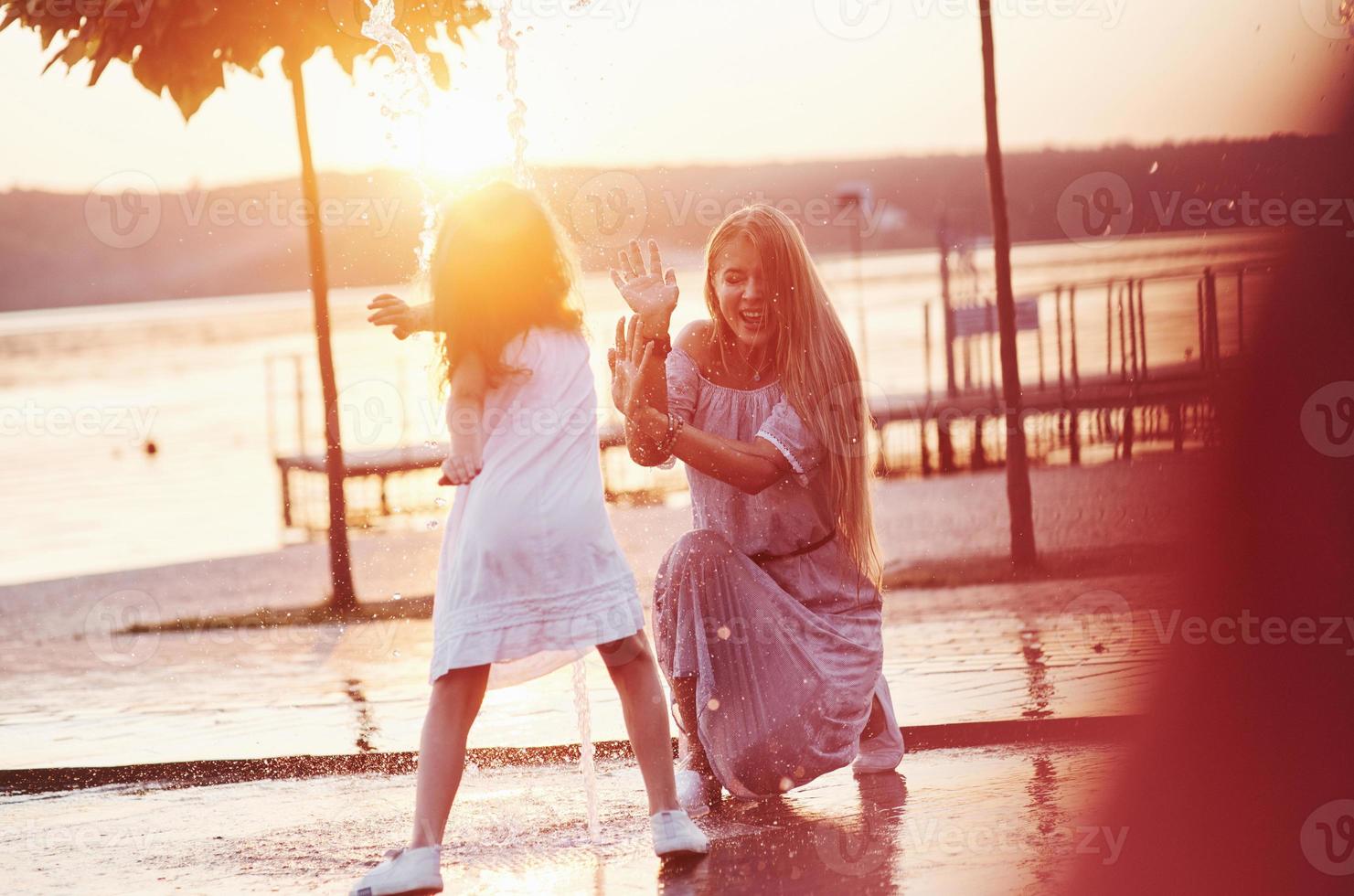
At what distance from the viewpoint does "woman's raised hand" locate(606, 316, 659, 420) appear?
5.13m

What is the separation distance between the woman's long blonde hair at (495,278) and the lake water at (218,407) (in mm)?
244

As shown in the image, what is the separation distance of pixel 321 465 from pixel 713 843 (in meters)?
11.1

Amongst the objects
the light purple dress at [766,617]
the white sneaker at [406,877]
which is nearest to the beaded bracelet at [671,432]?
the light purple dress at [766,617]

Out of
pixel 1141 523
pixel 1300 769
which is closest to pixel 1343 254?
pixel 1141 523

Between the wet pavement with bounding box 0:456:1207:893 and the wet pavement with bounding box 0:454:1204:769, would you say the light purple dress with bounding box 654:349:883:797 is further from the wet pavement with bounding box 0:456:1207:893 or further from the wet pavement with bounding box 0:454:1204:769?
the wet pavement with bounding box 0:454:1204:769

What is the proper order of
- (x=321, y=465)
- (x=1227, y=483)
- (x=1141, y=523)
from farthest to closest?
(x=321, y=465) < (x=1141, y=523) < (x=1227, y=483)

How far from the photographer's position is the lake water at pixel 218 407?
1533 cm

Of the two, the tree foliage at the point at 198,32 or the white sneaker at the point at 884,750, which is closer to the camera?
the white sneaker at the point at 884,750

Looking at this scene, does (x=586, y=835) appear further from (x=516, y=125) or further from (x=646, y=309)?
(x=516, y=125)

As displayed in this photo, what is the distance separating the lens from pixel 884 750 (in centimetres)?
593

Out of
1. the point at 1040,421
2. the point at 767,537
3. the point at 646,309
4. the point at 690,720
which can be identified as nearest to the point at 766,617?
the point at 767,537

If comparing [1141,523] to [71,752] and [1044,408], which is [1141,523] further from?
[71,752]

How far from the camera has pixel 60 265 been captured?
92.3 meters

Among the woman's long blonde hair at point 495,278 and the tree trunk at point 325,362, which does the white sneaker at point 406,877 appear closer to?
the woman's long blonde hair at point 495,278
